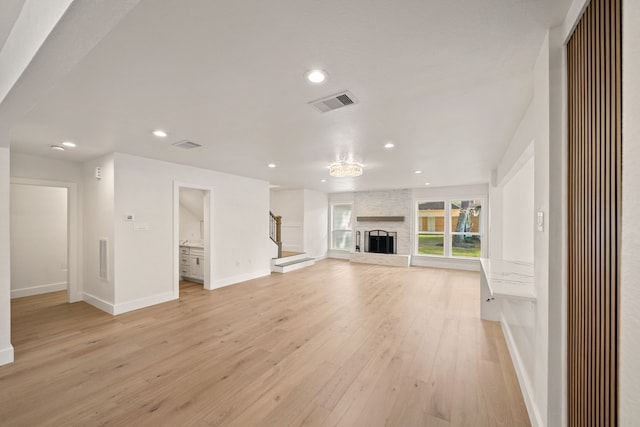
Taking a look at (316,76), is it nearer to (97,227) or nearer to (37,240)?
(97,227)

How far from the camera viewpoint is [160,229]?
448cm

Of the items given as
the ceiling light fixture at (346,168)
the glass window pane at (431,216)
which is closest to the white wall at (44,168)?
the ceiling light fixture at (346,168)

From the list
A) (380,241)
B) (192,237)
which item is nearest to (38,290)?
(192,237)

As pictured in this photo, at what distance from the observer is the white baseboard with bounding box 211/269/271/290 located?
5.44m

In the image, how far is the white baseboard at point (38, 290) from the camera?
472 centimetres

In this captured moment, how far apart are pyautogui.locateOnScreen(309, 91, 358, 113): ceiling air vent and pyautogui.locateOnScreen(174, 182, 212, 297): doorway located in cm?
359

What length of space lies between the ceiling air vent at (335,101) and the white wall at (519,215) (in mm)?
2581

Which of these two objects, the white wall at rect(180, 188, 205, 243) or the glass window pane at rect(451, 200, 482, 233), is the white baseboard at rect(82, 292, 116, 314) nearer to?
the white wall at rect(180, 188, 205, 243)

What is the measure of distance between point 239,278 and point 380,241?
488 centimetres

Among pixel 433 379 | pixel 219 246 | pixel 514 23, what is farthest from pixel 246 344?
pixel 514 23

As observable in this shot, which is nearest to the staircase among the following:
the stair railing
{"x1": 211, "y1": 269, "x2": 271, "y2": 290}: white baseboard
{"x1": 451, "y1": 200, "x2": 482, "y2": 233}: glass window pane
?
the stair railing

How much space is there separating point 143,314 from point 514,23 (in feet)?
17.0

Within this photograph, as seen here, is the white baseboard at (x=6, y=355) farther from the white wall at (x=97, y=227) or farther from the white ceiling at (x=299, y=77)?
the white ceiling at (x=299, y=77)

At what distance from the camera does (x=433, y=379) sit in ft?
7.64
